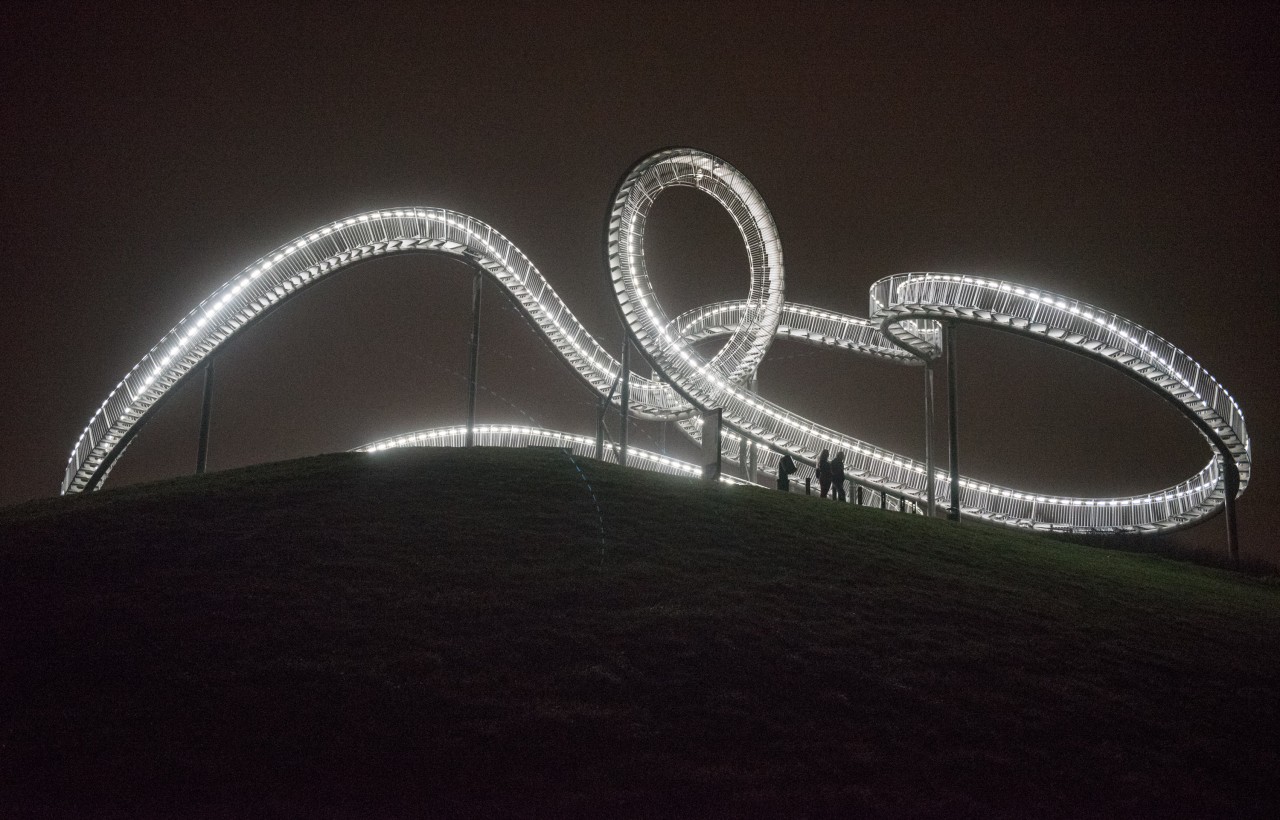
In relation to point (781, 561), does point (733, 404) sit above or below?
above

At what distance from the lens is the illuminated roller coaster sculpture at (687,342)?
103ft

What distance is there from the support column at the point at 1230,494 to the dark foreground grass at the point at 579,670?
16.6 m

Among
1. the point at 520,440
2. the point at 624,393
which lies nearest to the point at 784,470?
the point at 624,393

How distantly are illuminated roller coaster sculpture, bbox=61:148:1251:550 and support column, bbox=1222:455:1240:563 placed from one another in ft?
0.24

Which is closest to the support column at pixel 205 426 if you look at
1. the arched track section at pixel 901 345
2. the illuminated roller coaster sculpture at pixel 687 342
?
the illuminated roller coaster sculpture at pixel 687 342

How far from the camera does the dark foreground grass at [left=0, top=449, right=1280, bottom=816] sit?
31.9ft

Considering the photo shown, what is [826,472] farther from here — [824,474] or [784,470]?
[784,470]

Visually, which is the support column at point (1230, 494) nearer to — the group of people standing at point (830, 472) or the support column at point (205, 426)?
the group of people standing at point (830, 472)

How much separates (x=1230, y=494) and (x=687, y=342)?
1807 cm

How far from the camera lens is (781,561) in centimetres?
1719

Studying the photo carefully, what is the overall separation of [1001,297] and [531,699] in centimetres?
2399

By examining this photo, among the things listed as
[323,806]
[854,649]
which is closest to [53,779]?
[323,806]

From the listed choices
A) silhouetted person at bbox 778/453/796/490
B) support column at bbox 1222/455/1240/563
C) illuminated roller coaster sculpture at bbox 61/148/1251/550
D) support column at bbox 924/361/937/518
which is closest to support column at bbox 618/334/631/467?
illuminated roller coaster sculpture at bbox 61/148/1251/550

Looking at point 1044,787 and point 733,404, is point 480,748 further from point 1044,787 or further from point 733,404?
point 733,404
